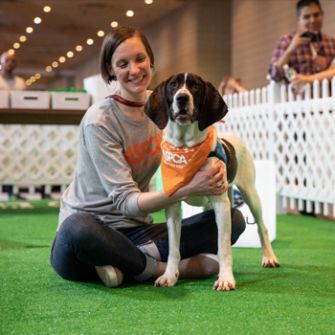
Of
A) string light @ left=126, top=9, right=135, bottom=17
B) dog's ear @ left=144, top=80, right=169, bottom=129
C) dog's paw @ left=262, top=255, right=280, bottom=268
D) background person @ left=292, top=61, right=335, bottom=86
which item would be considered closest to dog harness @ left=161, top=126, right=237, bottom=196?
dog's ear @ left=144, top=80, right=169, bottom=129

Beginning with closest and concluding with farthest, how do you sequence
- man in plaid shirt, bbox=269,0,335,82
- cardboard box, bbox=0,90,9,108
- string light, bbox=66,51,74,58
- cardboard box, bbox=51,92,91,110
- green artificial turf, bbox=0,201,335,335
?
green artificial turf, bbox=0,201,335,335 → man in plaid shirt, bbox=269,0,335,82 → cardboard box, bbox=0,90,9,108 → cardboard box, bbox=51,92,91,110 → string light, bbox=66,51,74,58

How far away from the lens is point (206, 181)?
2281mm

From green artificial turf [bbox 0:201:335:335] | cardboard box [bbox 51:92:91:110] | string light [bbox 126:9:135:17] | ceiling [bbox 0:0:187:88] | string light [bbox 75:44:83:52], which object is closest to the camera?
green artificial turf [bbox 0:201:335:335]

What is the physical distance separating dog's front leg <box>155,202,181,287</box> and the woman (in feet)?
0.31

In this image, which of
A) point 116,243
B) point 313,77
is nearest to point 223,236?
point 116,243

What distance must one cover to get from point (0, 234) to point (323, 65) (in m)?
3.20

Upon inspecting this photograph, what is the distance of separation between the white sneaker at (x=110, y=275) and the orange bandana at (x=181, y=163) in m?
0.40

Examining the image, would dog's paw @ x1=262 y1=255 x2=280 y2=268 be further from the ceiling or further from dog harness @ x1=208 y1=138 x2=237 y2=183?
the ceiling

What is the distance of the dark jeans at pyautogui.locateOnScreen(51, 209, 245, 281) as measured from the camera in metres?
2.36

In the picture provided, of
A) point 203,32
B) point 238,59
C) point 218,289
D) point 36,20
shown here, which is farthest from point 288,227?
point 36,20

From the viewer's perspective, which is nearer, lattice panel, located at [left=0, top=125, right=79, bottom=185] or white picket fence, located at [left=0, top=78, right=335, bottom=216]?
white picket fence, located at [left=0, top=78, right=335, bottom=216]

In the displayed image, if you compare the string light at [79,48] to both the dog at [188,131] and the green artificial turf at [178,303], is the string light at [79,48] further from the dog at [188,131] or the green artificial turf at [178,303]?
the dog at [188,131]

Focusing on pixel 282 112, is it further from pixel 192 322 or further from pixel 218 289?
pixel 192 322

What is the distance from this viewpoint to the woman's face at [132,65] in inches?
96.4
